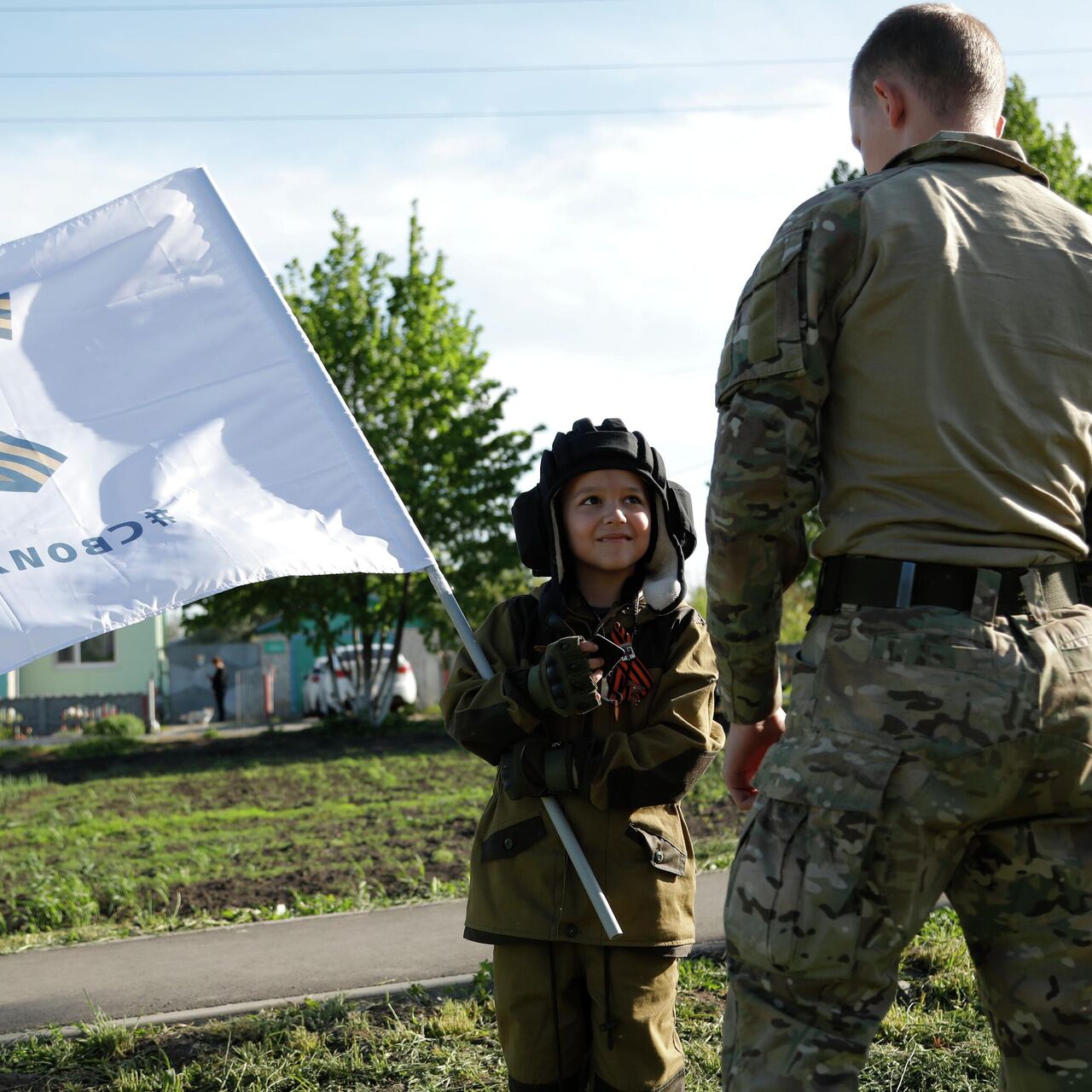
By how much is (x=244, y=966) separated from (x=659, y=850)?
9.78 ft

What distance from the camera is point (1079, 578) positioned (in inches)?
102

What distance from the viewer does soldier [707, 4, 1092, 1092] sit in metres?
2.29

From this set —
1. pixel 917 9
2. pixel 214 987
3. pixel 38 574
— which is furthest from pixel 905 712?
pixel 214 987

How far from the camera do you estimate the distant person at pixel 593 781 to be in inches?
126

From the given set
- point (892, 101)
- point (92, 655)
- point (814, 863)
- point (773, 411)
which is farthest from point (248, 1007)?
point (92, 655)

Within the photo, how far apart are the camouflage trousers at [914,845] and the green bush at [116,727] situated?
24841 mm

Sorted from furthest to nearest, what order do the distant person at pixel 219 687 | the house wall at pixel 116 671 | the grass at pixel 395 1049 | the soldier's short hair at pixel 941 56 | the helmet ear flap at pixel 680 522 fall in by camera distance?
Answer: the house wall at pixel 116 671
the distant person at pixel 219 687
the grass at pixel 395 1049
the helmet ear flap at pixel 680 522
the soldier's short hair at pixel 941 56

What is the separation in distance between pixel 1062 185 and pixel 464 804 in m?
18.2

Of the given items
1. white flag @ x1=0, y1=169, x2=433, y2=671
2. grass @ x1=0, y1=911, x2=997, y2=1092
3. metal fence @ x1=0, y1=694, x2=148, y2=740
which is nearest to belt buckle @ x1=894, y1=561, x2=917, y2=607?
white flag @ x1=0, y1=169, x2=433, y2=671

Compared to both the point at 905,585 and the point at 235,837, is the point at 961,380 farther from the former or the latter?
the point at 235,837

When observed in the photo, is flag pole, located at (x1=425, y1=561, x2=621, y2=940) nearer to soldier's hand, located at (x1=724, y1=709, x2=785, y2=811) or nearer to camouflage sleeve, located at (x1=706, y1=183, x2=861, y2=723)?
soldier's hand, located at (x1=724, y1=709, x2=785, y2=811)

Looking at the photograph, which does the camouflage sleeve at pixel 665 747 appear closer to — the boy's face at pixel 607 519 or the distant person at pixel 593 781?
the distant person at pixel 593 781

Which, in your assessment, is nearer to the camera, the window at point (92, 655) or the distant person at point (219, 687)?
the distant person at point (219, 687)

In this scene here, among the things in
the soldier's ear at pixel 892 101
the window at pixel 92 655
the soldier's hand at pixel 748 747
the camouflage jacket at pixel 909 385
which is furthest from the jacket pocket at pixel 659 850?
the window at pixel 92 655
